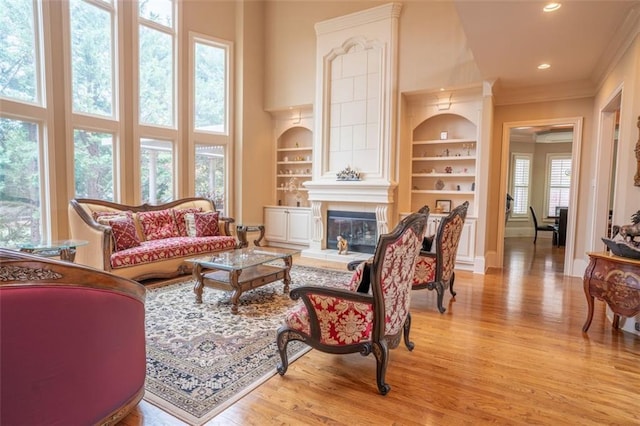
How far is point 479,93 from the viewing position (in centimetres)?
563

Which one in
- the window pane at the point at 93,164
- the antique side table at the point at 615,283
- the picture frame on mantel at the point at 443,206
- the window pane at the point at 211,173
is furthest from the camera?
the window pane at the point at 211,173

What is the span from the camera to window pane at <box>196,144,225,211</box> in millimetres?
6855

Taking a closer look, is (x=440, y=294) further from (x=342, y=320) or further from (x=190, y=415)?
(x=190, y=415)

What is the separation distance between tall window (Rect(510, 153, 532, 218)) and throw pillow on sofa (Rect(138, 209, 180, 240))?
8.83 meters

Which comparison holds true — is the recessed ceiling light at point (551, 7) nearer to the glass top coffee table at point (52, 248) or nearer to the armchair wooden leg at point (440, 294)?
the armchair wooden leg at point (440, 294)

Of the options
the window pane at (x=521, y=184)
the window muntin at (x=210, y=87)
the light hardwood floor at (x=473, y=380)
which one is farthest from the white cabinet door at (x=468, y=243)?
the window pane at (x=521, y=184)

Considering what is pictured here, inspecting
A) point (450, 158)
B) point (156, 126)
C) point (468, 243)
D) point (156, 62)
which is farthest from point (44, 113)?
point (468, 243)

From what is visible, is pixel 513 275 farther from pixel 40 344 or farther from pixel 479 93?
pixel 40 344

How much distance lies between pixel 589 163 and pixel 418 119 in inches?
104

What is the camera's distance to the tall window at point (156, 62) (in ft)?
19.2

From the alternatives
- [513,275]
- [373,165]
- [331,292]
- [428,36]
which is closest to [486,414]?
[331,292]

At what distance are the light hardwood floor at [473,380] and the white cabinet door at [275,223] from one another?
14.0 feet

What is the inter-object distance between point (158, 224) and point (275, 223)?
108 inches

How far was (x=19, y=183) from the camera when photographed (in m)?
4.57
